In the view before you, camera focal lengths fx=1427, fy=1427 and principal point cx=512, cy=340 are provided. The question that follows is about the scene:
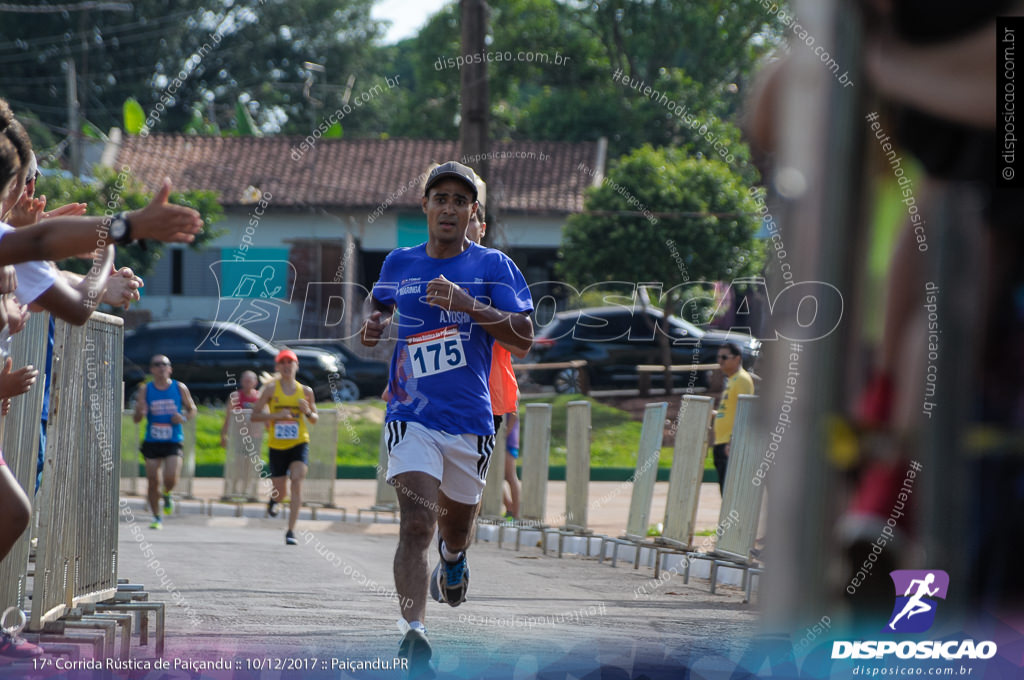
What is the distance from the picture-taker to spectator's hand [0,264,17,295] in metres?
4.34

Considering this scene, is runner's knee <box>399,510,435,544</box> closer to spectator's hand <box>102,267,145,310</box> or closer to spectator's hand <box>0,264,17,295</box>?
spectator's hand <box>102,267,145,310</box>

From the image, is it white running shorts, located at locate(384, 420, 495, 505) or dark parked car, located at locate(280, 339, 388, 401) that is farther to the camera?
dark parked car, located at locate(280, 339, 388, 401)

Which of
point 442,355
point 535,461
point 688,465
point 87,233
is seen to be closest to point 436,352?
point 442,355

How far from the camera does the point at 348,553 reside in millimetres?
11500

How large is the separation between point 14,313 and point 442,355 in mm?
1674

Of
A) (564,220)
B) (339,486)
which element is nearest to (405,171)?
(564,220)

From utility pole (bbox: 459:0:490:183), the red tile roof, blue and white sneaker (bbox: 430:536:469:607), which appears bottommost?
blue and white sneaker (bbox: 430:536:469:607)

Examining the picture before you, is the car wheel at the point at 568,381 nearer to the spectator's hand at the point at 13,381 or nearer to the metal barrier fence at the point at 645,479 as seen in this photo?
the metal barrier fence at the point at 645,479

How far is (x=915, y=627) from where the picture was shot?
10.6ft

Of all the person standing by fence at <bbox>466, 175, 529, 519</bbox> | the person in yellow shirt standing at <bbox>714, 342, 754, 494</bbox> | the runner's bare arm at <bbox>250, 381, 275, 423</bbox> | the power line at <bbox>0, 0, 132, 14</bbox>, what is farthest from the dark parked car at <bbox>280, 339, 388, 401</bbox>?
the person standing by fence at <bbox>466, 175, 529, 519</bbox>

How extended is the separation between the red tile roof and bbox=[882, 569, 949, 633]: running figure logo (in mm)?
24900

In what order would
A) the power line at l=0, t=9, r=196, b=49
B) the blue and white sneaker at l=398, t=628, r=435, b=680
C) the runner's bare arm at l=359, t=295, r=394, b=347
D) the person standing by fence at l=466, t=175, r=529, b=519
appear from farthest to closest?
the power line at l=0, t=9, r=196, b=49 → the person standing by fence at l=466, t=175, r=529, b=519 → the runner's bare arm at l=359, t=295, r=394, b=347 → the blue and white sneaker at l=398, t=628, r=435, b=680

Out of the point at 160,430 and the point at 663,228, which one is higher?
the point at 663,228

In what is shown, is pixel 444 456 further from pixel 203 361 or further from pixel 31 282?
pixel 203 361
